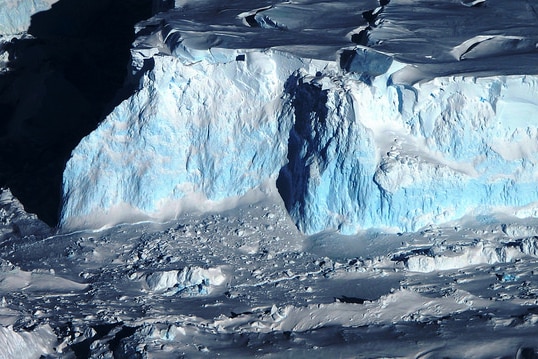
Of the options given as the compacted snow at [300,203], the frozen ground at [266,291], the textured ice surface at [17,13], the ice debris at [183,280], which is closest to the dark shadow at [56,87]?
the textured ice surface at [17,13]

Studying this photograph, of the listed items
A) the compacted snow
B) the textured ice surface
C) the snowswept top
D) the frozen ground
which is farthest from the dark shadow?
the frozen ground

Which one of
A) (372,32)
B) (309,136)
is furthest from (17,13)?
(309,136)

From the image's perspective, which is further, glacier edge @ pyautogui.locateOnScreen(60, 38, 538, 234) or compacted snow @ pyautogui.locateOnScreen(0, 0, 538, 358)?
glacier edge @ pyautogui.locateOnScreen(60, 38, 538, 234)

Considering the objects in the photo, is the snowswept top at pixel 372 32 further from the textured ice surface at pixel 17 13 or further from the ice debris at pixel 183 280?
the textured ice surface at pixel 17 13

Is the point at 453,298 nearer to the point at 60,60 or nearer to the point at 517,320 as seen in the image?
the point at 517,320

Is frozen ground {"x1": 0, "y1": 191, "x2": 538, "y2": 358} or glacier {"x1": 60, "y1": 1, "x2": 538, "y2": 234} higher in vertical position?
glacier {"x1": 60, "y1": 1, "x2": 538, "y2": 234}

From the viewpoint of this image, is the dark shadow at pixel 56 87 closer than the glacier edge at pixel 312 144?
No

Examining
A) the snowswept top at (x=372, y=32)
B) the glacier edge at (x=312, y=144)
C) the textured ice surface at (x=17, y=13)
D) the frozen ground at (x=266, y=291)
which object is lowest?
the frozen ground at (x=266, y=291)

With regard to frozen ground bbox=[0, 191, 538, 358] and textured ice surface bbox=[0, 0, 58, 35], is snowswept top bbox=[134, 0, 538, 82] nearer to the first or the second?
frozen ground bbox=[0, 191, 538, 358]
